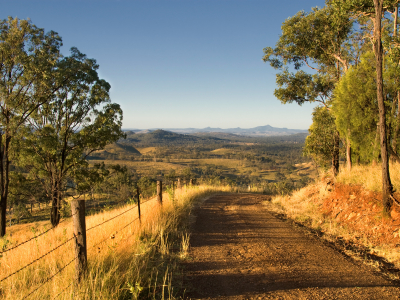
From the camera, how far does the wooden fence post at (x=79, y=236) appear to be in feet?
12.4

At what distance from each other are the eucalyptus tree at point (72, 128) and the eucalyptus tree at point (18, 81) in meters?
0.83

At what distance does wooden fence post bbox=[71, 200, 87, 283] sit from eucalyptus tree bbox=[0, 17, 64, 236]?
1571 centimetres

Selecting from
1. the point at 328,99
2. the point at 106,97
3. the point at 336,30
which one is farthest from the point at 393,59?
the point at 106,97

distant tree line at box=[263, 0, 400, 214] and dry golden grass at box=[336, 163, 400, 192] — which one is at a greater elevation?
distant tree line at box=[263, 0, 400, 214]

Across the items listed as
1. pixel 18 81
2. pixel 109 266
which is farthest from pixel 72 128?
pixel 109 266

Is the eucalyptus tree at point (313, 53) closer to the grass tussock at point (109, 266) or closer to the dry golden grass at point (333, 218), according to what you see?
the dry golden grass at point (333, 218)

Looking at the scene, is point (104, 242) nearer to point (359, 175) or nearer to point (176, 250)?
point (176, 250)

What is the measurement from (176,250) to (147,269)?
4.01ft

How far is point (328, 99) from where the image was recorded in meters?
14.9

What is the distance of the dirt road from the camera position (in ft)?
12.9

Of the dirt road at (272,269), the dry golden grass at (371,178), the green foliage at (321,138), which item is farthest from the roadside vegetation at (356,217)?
the green foliage at (321,138)

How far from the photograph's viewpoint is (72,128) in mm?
19562

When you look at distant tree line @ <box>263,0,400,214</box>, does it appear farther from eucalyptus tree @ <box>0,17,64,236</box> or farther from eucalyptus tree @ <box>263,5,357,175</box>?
eucalyptus tree @ <box>0,17,64,236</box>

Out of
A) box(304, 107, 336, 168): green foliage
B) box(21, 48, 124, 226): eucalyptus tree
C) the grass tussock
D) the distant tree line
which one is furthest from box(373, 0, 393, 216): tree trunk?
box(21, 48, 124, 226): eucalyptus tree
